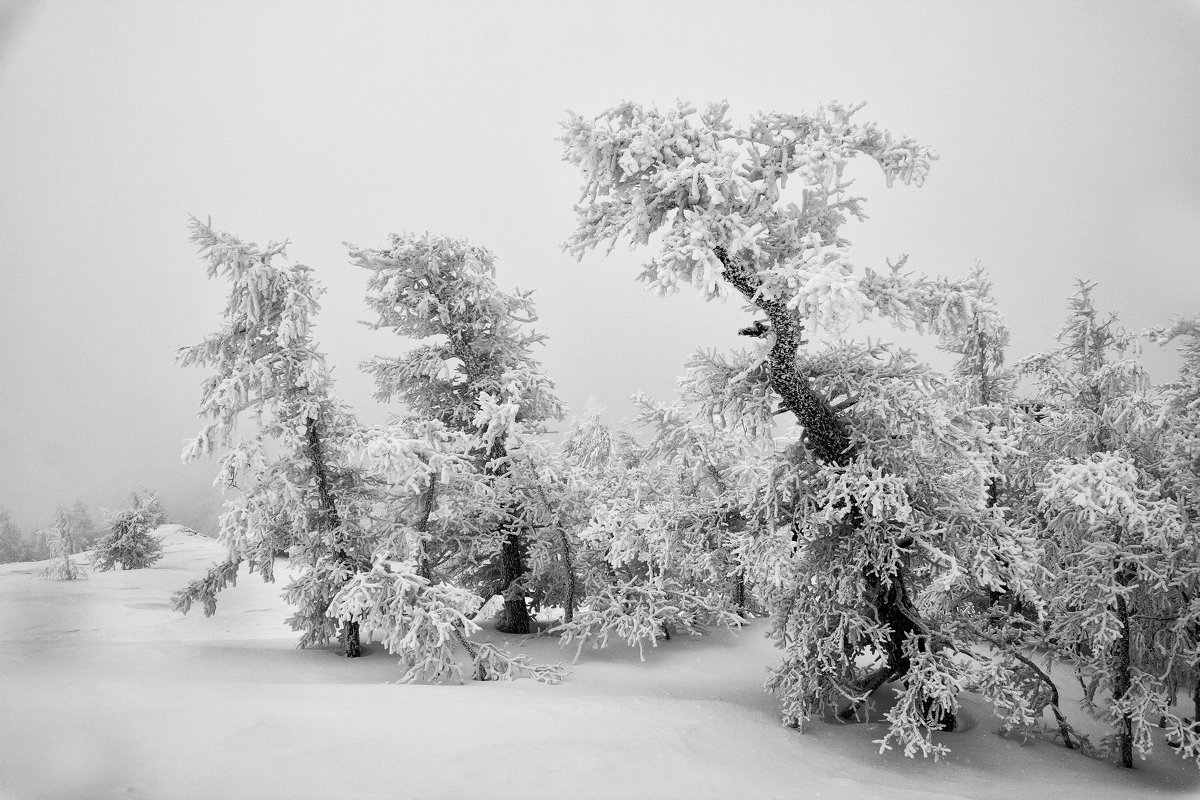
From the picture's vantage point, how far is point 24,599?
3.31 m

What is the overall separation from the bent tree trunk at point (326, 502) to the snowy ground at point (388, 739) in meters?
1.10

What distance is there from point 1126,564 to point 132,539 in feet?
108

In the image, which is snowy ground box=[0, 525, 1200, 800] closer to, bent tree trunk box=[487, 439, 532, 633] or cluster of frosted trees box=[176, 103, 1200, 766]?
cluster of frosted trees box=[176, 103, 1200, 766]

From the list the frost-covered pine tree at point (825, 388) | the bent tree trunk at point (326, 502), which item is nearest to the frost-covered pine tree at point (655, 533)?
the frost-covered pine tree at point (825, 388)

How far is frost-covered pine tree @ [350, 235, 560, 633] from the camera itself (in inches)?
510

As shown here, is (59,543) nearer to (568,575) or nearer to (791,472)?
(568,575)

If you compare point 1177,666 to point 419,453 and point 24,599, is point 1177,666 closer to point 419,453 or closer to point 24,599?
point 419,453

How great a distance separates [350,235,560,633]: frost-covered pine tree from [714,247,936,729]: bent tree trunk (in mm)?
6188

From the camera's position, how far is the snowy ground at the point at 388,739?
9.75ft

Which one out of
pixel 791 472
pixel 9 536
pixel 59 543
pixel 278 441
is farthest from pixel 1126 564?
pixel 59 543

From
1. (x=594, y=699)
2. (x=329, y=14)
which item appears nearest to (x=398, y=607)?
(x=594, y=699)

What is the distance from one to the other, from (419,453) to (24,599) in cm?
737

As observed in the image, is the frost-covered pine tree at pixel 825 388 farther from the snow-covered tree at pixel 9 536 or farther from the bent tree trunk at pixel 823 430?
the snow-covered tree at pixel 9 536

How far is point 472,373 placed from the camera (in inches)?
552
